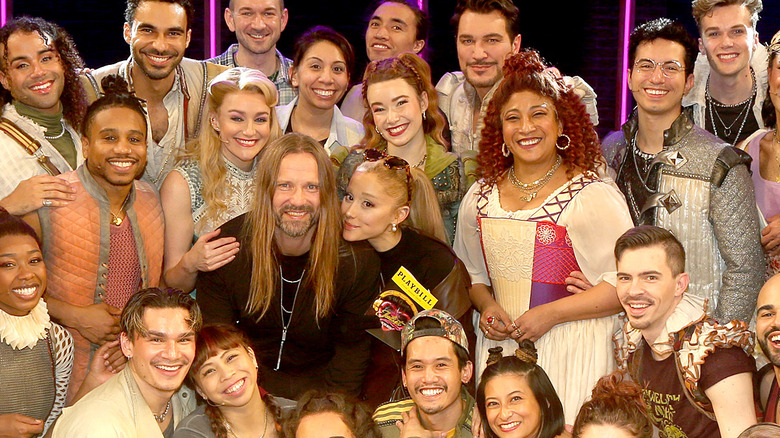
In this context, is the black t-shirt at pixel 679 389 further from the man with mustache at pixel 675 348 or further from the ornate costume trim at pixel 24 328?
the ornate costume trim at pixel 24 328

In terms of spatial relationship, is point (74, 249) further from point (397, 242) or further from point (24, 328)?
point (397, 242)

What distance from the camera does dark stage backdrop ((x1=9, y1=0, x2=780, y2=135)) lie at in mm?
7582

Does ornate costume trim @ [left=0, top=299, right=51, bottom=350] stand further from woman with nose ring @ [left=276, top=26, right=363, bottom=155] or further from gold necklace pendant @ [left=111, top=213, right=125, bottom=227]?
woman with nose ring @ [left=276, top=26, right=363, bottom=155]

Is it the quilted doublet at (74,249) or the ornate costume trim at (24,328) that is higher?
the quilted doublet at (74,249)

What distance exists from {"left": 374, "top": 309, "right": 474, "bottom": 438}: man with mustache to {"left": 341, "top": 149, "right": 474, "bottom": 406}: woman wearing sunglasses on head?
16cm

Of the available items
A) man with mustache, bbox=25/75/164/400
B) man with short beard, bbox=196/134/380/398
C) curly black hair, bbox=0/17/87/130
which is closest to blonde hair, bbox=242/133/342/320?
man with short beard, bbox=196/134/380/398

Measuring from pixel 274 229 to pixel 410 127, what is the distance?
2.81 ft

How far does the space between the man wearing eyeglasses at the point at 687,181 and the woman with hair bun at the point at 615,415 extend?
2.25 ft

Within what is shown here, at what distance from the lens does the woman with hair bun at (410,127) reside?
16.5 ft

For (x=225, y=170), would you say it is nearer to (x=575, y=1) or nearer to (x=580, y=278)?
(x=580, y=278)

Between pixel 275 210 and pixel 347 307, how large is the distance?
0.51 m

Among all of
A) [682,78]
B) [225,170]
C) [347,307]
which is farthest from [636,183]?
[225,170]

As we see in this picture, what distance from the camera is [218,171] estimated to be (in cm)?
485

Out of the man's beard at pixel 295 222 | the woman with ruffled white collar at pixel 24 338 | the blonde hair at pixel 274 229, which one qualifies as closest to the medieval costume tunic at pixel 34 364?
the woman with ruffled white collar at pixel 24 338
